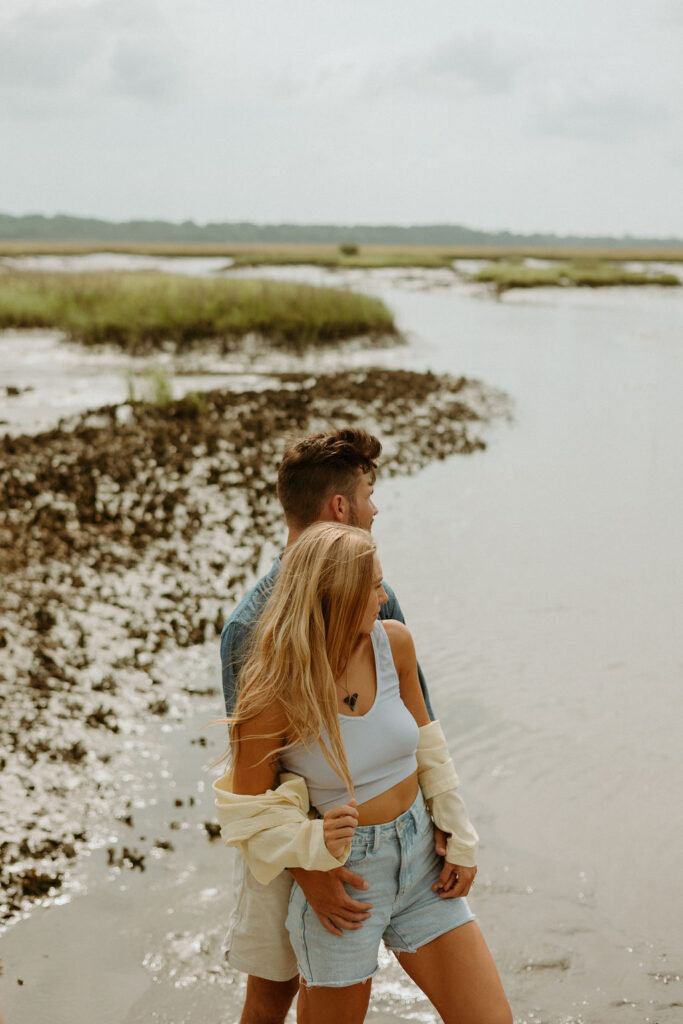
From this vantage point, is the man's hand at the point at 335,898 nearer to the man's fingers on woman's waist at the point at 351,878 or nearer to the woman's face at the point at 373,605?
the man's fingers on woman's waist at the point at 351,878

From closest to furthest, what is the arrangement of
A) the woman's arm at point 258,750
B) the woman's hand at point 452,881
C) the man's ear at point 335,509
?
1. the woman's arm at point 258,750
2. the woman's hand at point 452,881
3. the man's ear at point 335,509

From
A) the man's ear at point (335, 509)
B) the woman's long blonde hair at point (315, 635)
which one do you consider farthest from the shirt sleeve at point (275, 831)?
the man's ear at point (335, 509)

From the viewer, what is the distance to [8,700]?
6285 millimetres

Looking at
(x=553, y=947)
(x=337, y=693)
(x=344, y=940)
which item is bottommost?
(x=553, y=947)

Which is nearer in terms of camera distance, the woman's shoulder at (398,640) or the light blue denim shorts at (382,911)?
the light blue denim shorts at (382,911)

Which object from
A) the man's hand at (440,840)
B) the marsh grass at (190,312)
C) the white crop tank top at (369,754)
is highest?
the marsh grass at (190,312)

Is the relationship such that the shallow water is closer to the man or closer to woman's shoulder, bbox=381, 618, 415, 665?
the man

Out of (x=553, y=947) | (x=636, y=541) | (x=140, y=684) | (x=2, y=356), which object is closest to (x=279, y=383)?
(x=2, y=356)

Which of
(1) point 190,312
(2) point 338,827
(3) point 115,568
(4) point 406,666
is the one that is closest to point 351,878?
(2) point 338,827

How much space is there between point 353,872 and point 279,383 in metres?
17.3

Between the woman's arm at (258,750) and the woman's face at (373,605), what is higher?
the woman's face at (373,605)

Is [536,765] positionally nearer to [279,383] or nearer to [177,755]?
[177,755]

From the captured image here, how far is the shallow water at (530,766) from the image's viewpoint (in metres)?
4.03

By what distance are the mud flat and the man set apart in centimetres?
199
